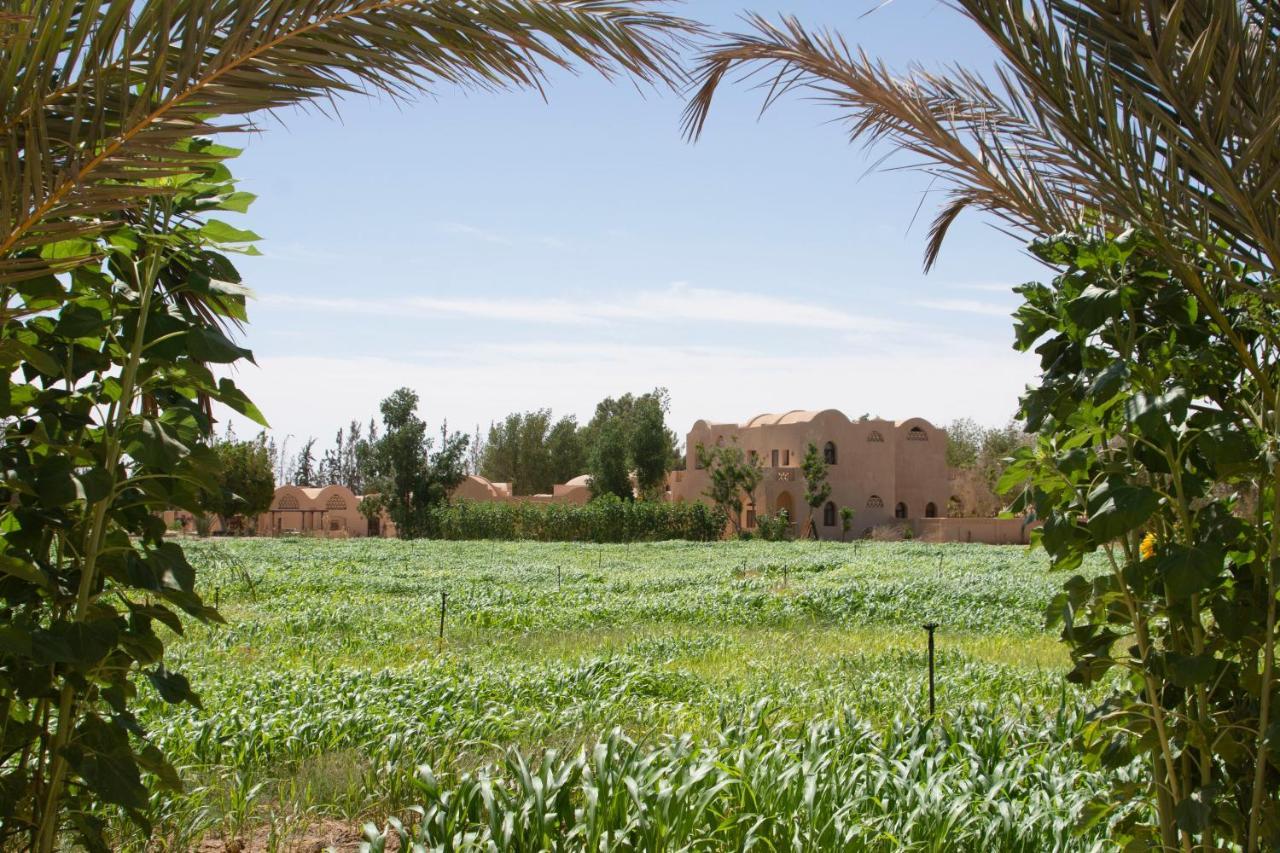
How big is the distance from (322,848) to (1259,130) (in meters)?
3.84

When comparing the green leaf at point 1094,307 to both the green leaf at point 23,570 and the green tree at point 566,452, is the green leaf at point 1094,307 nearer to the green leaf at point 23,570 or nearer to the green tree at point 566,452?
the green leaf at point 23,570

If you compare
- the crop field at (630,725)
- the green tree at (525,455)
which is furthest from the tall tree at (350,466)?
the crop field at (630,725)

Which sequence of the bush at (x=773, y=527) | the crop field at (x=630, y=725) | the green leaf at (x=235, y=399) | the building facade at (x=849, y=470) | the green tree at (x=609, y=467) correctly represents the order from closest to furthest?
the green leaf at (x=235, y=399), the crop field at (x=630, y=725), the bush at (x=773, y=527), the building facade at (x=849, y=470), the green tree at (x=609, y=467)

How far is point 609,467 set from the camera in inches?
2115

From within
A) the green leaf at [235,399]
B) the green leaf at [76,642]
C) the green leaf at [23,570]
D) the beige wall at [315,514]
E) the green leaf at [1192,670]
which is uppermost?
the green leaf at [235,399]

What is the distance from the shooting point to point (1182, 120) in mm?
2740

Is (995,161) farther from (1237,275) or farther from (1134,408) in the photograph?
(1134,408)

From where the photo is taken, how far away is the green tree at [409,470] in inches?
1930

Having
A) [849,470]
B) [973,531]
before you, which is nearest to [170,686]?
[973,531]

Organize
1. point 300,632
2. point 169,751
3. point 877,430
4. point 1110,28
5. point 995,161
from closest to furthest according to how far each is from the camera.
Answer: point 1110,28, point 995,161, point 169,751, point 300,632, point 877,430

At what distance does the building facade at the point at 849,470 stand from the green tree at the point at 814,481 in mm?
745

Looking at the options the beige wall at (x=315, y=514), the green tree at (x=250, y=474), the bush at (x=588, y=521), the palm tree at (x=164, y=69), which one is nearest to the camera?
the palm tree at (x=164, y=69)

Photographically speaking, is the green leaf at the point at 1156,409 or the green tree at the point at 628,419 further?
the green tree at the point at 628,419

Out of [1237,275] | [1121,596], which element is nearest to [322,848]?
[1121,596]
